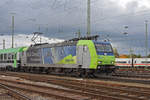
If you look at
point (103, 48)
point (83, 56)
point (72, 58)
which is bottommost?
point (72, 58)

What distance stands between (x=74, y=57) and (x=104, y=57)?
2733 mm

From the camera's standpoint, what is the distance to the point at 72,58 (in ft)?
66.1

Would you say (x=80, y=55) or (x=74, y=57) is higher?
(x=80, y=55)

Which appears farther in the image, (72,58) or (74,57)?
(72,58)

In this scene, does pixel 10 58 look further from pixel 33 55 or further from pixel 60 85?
pixel 60 85

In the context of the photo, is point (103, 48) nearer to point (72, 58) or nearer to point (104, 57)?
point (104, 57)

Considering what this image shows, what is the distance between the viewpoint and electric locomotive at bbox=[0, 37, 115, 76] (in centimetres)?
1844

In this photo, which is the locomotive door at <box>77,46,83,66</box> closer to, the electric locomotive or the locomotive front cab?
the electric locomotive

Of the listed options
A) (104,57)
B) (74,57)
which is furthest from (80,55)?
(104,57)

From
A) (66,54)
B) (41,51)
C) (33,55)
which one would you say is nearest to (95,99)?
(66,54)

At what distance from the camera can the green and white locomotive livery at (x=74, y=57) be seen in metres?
18.4

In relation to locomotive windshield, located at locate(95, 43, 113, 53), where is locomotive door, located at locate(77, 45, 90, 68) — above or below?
below

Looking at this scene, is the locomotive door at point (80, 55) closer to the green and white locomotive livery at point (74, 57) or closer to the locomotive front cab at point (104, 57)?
the green and white locomotive livery at point (74, 57)

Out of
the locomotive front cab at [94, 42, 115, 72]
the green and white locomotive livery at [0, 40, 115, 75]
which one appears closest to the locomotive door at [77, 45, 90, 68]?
the green and white locomotive livery at [0, 40, 115, 75]
